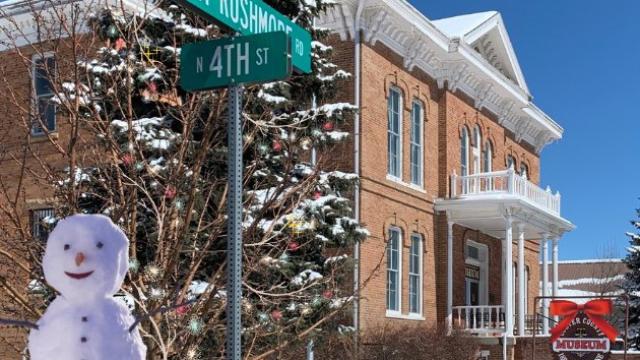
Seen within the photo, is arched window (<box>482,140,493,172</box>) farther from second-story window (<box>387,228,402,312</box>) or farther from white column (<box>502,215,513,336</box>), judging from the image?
second-story window (<box>387,228,402,312</box>)

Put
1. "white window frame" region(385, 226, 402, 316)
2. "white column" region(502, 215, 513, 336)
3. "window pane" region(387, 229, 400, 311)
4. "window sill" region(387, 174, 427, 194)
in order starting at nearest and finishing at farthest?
"white window frame" region(385, 226, 402, 316) < "window pane" region(387, 229, 400, 311) < "window sill" region(387, 174, 427, 194) < "white column" region(502, 215, 513, 336)

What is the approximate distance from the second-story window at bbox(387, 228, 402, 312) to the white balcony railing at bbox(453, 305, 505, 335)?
5.92 feet

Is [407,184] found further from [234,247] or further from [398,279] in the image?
[234,247]

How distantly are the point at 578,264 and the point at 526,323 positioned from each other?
203ft

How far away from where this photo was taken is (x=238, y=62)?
4.34 m

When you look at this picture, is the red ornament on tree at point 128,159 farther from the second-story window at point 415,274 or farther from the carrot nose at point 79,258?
the second-story window at point 415,274

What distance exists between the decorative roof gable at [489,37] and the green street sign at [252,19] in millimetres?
22255

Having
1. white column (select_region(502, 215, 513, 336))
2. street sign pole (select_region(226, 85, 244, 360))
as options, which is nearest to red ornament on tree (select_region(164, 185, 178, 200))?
street sign pole (select_region(226, 85, 244, 360))

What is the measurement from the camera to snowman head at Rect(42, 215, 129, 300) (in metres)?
3.75

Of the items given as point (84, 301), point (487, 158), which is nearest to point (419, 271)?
point (487, 158)

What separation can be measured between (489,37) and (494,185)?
5.74 metres

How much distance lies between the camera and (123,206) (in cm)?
787

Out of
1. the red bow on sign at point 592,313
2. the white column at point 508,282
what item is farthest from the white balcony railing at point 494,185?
the red bow on sign at point 592,313

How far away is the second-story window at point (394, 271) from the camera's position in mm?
23156
